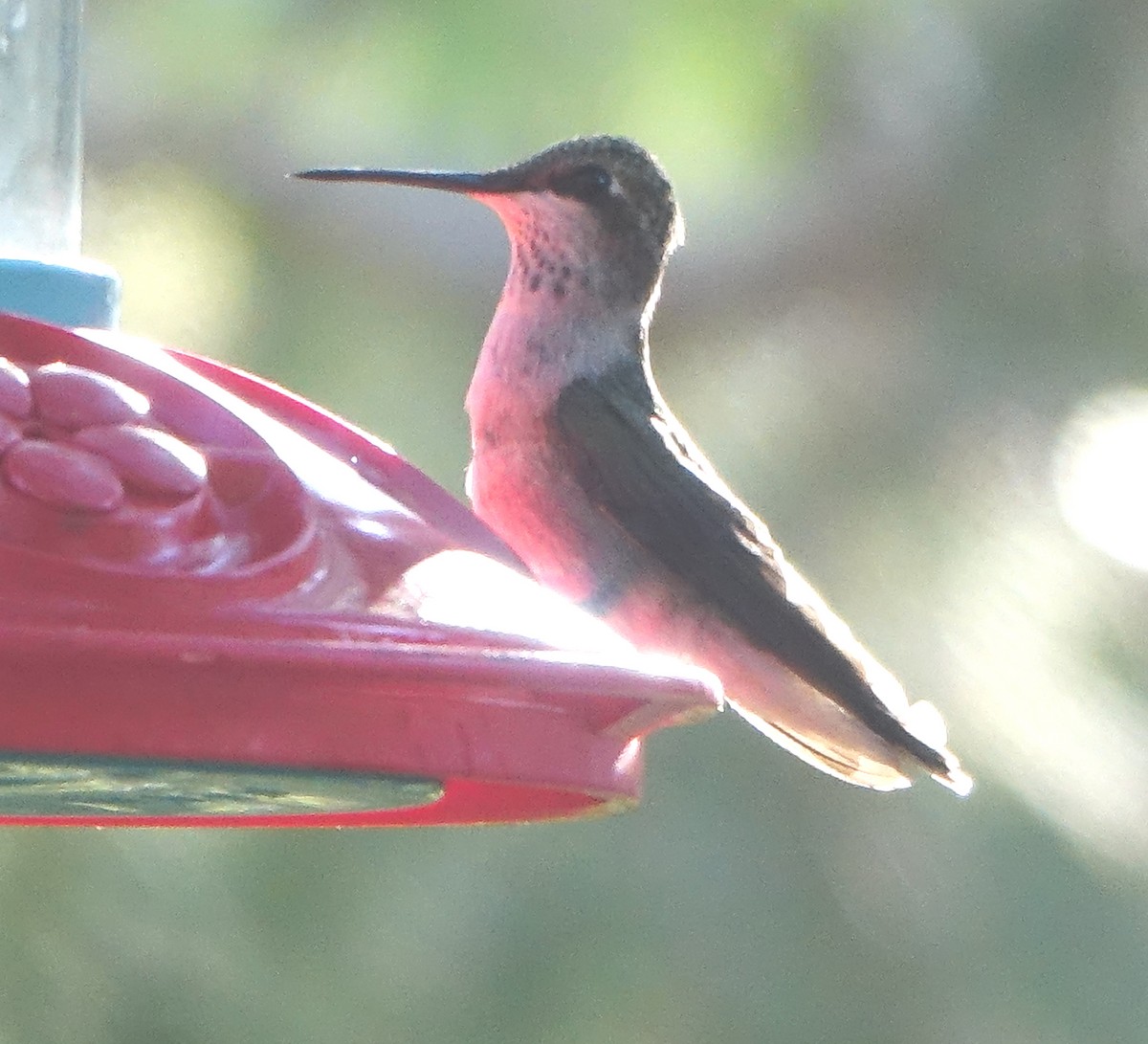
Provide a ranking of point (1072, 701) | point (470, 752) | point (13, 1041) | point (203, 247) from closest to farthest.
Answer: point (470, 752)
point (13, 1041)
point (1072, 701)
point (203, 247)

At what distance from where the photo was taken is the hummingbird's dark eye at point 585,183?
4.05m

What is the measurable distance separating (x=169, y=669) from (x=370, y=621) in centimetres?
20

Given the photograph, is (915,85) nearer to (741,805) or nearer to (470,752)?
(741,805)

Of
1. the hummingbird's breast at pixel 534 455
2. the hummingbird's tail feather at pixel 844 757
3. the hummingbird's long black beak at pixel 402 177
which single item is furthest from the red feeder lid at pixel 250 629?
A: the hummingbird's tail feather at pixel 844 757

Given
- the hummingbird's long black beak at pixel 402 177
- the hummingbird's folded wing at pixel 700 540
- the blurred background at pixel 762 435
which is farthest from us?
the blurred background at pixel 762 435

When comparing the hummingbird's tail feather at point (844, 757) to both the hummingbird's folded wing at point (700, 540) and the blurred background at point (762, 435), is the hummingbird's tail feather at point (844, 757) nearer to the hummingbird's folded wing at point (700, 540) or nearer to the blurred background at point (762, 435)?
the hummingbird's folded wing at point (700, 540)

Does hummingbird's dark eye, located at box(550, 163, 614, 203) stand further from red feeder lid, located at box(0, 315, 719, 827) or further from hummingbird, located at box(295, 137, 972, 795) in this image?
red feeder lid, located at box(0, 315, 719, 827)

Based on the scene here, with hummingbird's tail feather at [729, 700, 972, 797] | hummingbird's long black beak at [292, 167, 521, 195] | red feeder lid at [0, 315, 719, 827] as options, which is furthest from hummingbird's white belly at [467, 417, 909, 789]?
red feeder lid at [0, 315, 719, 827]

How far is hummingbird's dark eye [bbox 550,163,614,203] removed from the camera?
4.05 meters

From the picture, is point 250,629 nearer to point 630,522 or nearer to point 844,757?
point 630,522

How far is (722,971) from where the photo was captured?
214 inches

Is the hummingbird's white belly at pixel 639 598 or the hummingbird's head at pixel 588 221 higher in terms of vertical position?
the hummingbird's head at pixel 588 221

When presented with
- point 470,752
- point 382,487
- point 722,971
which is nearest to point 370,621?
point 470,752

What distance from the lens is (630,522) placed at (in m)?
3.83
